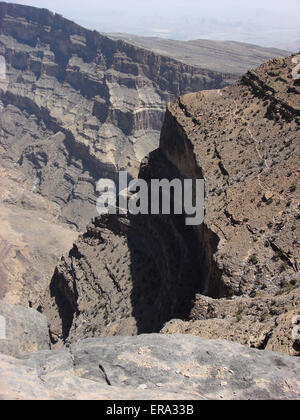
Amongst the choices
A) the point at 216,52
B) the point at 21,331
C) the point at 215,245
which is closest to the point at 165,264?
the point at 215,245

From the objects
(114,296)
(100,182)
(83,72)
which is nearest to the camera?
(114,296)

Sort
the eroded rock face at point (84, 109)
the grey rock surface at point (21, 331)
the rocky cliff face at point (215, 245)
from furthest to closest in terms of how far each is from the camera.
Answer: the eroded rock face at point (84, 109) → the grey rock surface at point (21, 331) → the rocky cliff face at point (215, 245)

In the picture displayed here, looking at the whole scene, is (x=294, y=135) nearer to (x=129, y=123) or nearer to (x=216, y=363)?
(x=216, y=363)

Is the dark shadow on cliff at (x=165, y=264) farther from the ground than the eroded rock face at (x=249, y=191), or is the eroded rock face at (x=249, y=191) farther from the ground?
the eroded rock face at (x=249, y=191)

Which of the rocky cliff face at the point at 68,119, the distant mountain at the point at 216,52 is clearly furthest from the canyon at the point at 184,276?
the distant mountain at the point at 216,52

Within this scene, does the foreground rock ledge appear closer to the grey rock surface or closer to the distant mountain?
the grey rock surface

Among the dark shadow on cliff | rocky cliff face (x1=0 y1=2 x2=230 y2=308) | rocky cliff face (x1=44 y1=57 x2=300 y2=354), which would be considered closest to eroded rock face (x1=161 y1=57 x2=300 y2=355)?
rocky cliff face (x1=44 y1=57 x2=300 y2=354)

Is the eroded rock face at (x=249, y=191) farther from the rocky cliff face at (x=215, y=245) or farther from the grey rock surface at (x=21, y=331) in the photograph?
the grey rock surface at (x=21, y=331)
